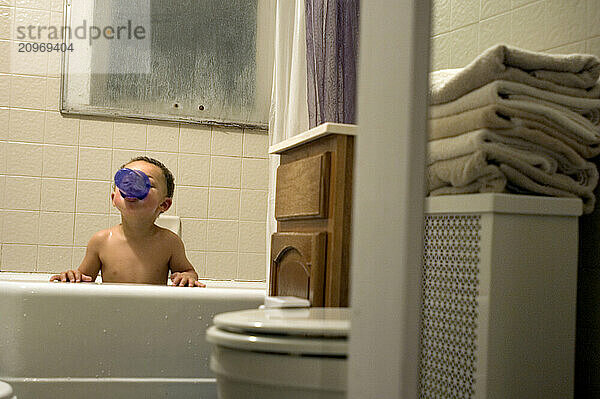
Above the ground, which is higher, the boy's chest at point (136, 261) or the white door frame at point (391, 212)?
the white door frame at point (391, 212)

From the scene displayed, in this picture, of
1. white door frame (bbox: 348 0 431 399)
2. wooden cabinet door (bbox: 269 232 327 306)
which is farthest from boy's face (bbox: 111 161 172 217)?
white door frame (bbox: 348 0 431 399)

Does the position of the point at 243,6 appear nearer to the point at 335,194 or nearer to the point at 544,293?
the point at 335,194

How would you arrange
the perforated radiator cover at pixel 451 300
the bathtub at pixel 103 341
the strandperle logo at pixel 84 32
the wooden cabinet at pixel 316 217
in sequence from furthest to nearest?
the strandperle logo at pixel 84 32 → the bathtub at pixel 103 341 → the wooden cabinet at pixel 316 217 → the perforated radiator cover at pixel 451 300

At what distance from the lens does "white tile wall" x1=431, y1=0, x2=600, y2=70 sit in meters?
0.88

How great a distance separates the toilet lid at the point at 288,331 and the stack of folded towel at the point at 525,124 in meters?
0.20

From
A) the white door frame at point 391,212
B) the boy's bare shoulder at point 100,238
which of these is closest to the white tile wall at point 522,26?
the white door frame at point 391,212

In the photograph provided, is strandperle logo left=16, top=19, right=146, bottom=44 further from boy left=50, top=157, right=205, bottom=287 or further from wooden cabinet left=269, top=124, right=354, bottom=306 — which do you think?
wooden cabinet left=269, top=124, right=354, bottom=306

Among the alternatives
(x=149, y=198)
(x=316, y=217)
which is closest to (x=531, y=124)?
(x=316, y=217)

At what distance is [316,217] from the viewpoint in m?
1.45

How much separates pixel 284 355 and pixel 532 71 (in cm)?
47

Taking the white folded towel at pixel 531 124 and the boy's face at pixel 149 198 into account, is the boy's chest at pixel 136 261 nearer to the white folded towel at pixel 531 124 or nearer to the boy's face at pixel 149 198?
the boy's face at pixel 149 198

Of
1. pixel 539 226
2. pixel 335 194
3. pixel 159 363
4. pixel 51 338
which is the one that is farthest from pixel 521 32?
pixel 51 338

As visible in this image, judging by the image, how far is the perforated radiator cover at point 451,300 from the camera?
80 centimetres

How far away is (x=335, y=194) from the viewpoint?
4.61ft
